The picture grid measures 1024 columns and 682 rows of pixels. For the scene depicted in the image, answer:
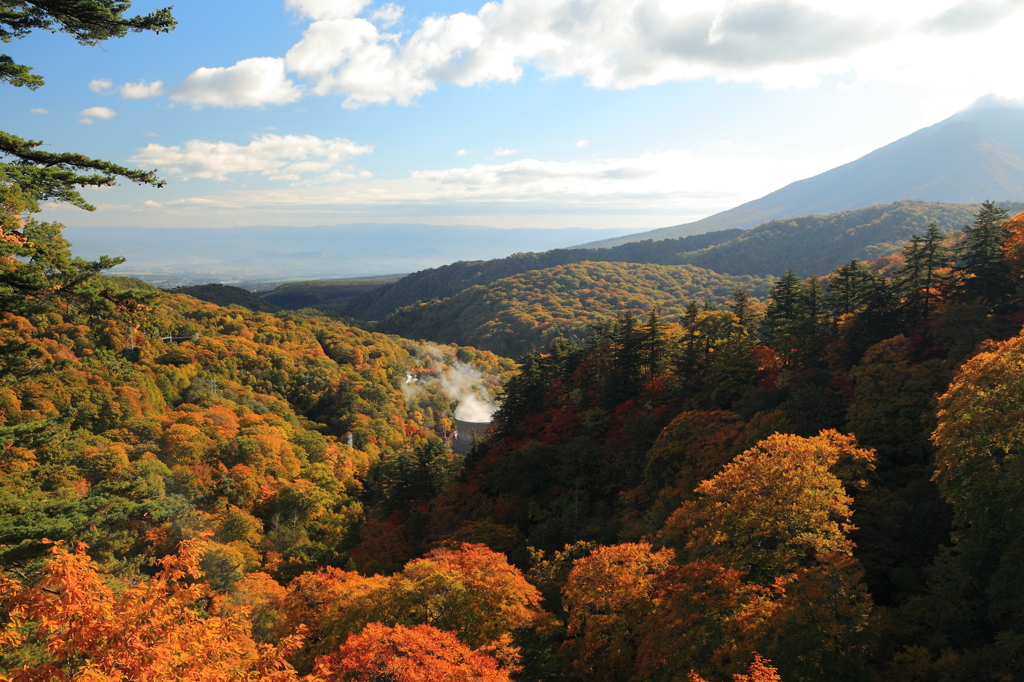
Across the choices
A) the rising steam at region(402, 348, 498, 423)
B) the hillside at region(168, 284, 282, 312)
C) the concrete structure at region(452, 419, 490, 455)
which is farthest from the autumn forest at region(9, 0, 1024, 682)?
the hillside at region(168, 284, 282, 312)

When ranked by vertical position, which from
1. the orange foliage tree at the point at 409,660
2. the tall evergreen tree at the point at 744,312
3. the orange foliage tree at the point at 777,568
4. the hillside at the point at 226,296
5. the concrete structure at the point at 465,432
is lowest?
the concrete structure at the point at 465,432

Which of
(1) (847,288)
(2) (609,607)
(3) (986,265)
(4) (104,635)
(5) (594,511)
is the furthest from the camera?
(1) (847,288)

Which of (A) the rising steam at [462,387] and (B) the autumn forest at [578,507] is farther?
(A) the rising steam at [462,387]

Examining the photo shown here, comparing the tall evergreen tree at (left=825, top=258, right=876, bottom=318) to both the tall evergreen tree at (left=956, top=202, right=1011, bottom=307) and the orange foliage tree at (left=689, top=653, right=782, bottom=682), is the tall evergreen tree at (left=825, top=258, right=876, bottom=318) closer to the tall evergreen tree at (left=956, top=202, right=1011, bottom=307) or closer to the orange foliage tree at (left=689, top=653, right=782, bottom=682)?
the tall evergreen tree at (left=956, top=202, right=1011, bottom=307)

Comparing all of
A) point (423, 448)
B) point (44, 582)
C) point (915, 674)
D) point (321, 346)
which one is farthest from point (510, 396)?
point (321, 346)

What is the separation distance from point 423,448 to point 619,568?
31127mm

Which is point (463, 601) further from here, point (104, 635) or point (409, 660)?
point (104, 635)

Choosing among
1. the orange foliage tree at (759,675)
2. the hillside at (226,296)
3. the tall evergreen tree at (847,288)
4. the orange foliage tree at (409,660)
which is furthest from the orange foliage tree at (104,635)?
the hillside at (226,296)

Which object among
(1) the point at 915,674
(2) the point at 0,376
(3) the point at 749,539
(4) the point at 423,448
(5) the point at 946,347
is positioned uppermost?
(2) the point at 0,376

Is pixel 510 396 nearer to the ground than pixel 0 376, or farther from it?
nearer to the ground

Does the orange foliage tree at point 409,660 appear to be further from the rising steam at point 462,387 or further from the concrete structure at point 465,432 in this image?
the rising steam at point 462,387

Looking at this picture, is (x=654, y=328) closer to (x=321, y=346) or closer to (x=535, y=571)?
(x=535, y=571)

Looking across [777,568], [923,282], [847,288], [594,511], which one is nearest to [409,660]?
[777,568]

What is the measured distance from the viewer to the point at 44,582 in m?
7.73
